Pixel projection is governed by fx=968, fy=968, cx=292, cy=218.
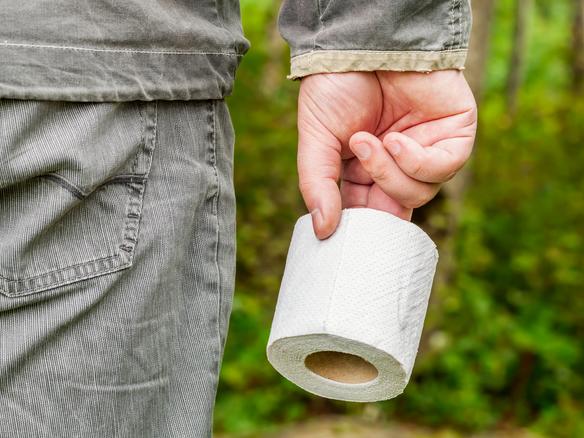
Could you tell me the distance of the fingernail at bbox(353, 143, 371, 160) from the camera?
1633 millimetres

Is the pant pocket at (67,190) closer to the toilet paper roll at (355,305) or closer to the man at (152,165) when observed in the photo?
the man at (152,165)

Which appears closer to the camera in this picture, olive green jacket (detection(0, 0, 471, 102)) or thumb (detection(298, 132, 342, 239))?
olive green jacket (detection(0, 0, 471, 102))

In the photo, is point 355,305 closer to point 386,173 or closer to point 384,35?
point 386,173

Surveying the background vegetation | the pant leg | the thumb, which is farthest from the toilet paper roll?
the background vegetation

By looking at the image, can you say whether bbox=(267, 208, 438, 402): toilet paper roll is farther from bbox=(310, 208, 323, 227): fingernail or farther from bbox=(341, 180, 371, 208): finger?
bbox=(341, 180, 371, 208): finger

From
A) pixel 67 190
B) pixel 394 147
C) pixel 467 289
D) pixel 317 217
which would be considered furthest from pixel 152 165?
pixel 467 289

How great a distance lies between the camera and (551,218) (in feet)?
21.0

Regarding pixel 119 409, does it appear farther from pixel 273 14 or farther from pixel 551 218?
pixel 273 14

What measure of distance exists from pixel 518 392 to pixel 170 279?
4.62m

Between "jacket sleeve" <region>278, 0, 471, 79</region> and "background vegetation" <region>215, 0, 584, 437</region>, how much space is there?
11.2 feet

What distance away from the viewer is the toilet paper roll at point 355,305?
4.99 ft

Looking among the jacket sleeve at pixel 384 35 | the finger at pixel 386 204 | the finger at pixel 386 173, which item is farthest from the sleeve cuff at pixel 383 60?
the finger at pixel 386 204

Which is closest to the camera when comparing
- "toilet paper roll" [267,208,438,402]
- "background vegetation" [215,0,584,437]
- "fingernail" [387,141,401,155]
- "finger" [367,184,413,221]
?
"toilet paper roll" [267,208,438,402]

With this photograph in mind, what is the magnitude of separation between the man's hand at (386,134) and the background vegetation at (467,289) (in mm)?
3272
